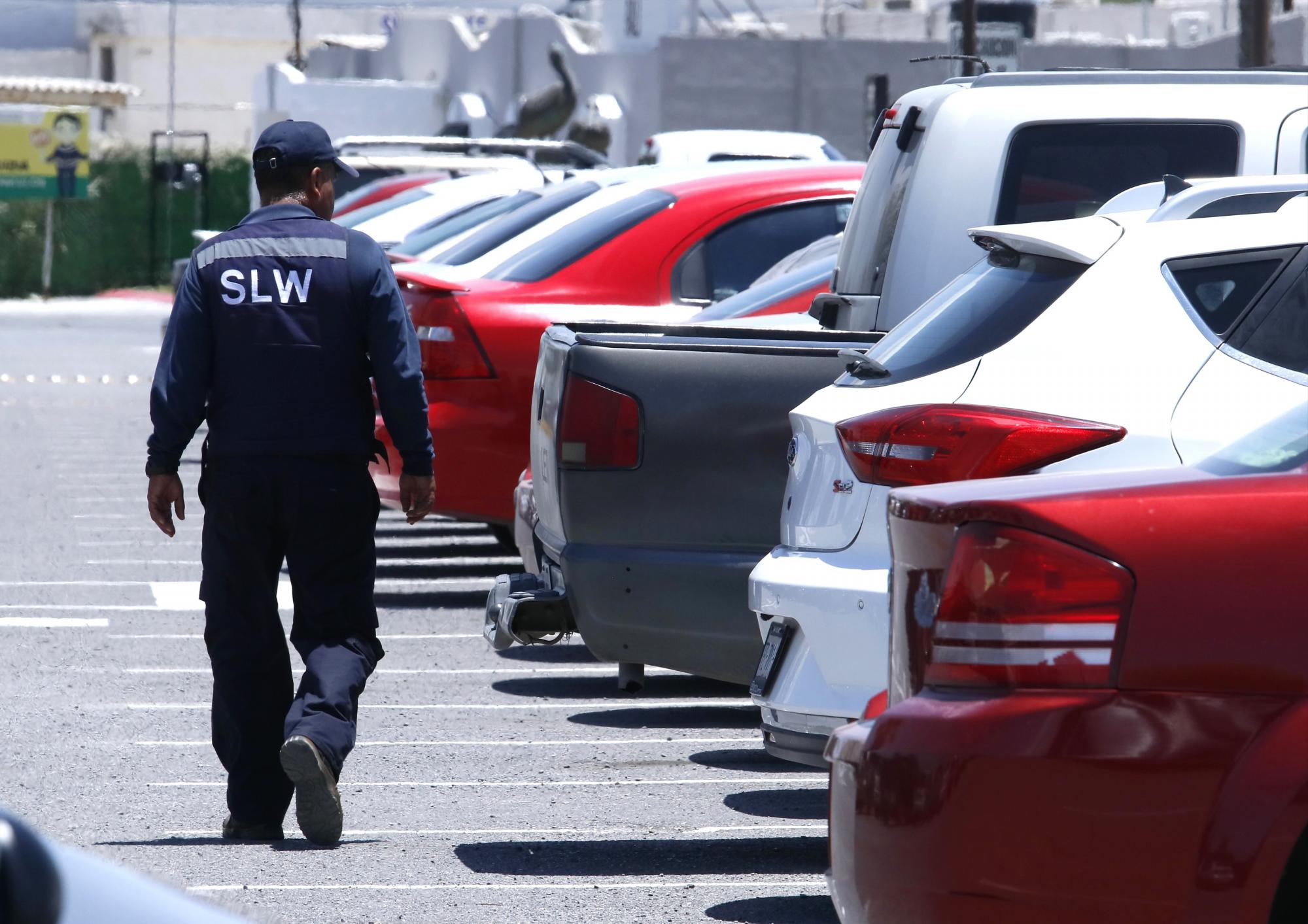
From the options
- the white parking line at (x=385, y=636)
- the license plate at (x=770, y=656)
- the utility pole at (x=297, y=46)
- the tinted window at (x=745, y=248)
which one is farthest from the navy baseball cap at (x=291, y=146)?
the utility pole at (x=297, y=46)

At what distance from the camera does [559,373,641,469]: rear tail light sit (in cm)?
635

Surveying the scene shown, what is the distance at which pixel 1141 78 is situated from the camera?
21.5ft

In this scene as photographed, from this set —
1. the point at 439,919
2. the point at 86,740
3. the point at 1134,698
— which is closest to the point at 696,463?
the point at 439,919

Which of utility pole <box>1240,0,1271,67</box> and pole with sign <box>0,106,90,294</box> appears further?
pole with sign <box>0,106,90,294</box>

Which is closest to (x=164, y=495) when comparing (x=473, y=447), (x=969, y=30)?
(x=473, y=447)

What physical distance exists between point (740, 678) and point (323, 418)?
1.53 m

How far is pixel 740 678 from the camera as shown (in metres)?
6.45

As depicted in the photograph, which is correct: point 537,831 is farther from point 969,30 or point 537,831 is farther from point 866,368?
point 969,30

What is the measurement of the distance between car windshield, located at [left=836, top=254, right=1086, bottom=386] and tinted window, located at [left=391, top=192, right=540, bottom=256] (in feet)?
25.3

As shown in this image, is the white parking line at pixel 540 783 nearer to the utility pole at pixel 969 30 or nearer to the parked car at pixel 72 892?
the parked car at pixel 72 892

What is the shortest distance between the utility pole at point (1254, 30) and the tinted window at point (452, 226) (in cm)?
626

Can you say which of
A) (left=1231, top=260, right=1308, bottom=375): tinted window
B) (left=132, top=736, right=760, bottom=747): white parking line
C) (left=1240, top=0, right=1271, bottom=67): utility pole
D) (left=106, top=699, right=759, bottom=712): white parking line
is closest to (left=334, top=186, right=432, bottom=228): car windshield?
(left=1240, top=0, right=1271, bottom=67): utility pole

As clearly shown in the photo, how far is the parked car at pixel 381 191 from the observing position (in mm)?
18875

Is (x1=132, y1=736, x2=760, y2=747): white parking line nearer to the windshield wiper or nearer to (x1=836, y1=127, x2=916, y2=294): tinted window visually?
(x1=836, y1=127, x2=916, y2=294): tinted window
